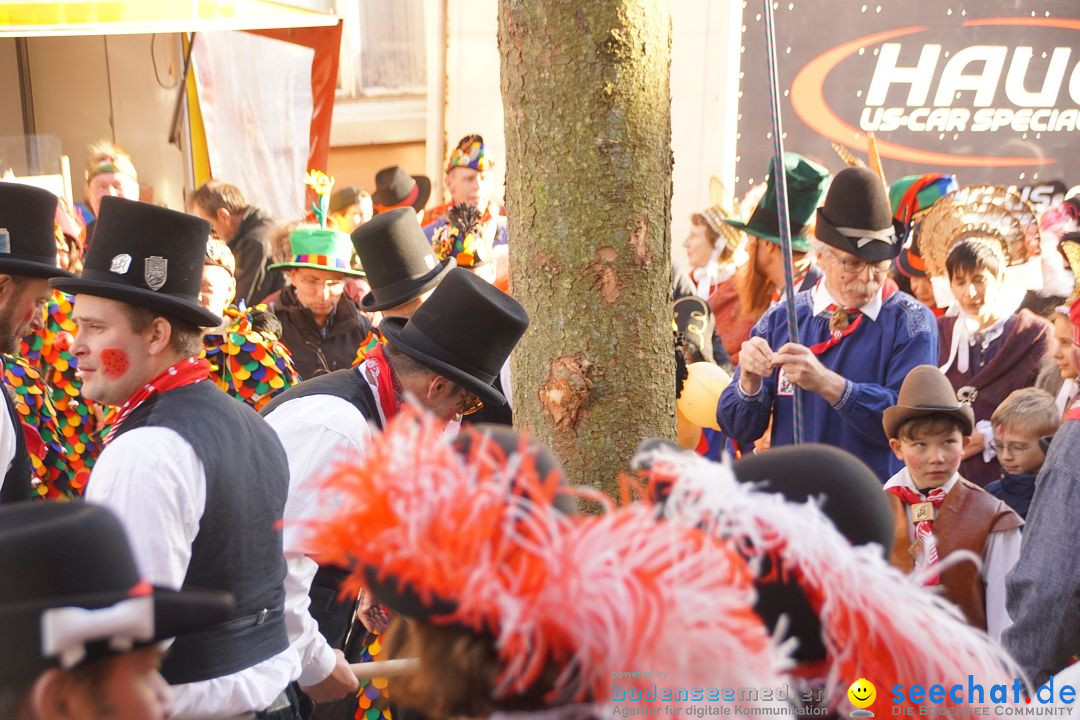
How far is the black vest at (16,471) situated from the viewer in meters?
3.57

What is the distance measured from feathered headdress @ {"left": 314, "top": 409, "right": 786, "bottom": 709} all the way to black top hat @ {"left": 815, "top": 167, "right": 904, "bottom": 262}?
3.10 meters

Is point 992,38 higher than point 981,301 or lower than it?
higher

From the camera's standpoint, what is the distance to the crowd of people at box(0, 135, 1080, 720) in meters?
1.74

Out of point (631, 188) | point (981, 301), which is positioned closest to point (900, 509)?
point (631, 188)

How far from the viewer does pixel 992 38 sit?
34.6 ft

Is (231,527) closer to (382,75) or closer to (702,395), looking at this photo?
(702,395)

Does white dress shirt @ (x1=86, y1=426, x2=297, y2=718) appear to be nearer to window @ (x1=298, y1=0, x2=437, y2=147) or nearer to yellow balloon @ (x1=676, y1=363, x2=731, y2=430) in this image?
yellow balloon @ (x1=676, y1=363, x2=731, y2=430)

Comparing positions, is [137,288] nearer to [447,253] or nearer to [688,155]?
[447,253]

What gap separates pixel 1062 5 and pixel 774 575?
1034cm

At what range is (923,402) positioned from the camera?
4230 millimetres

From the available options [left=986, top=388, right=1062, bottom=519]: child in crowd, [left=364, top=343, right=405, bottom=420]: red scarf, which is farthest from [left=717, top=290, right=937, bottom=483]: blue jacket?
[left=364, top=343, right=405, bottom=420]: red scarf

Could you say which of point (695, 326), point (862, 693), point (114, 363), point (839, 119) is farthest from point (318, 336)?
point (839, 119)

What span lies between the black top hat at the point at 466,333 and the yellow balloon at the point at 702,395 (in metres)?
2.11

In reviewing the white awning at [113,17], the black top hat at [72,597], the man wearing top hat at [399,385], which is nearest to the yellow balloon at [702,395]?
the man wearing top hat at [399,385]
